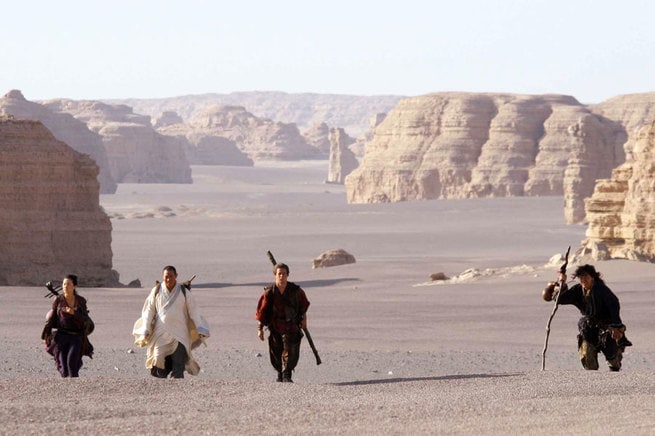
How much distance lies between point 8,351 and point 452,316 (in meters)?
7.65

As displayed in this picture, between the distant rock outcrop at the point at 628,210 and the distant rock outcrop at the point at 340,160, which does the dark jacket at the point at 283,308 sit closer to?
the distant rock outcrop at the point at 628,210

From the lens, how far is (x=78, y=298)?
12.4 meters

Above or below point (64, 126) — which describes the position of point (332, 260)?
above

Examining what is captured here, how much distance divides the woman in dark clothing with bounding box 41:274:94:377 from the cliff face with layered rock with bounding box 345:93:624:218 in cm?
5684

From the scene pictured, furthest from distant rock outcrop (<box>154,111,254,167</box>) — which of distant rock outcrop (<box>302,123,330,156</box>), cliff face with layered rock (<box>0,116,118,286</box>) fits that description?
cliff face with layered rock (<box>0,116,118,286</box>)

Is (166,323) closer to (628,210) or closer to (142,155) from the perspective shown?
(628,210)

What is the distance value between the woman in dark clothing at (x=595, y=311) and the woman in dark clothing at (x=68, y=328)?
12.9 ft

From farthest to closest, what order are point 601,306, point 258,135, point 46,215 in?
point 258,135
point 46,215
point 601,306

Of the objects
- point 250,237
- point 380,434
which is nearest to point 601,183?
point 380,434

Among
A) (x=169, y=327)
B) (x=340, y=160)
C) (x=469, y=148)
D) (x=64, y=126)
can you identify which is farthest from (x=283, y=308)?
(x=340, y=160)

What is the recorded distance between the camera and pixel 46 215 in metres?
27.9

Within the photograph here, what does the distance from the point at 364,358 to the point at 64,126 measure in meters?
77.7

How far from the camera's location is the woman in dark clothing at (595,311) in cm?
1212

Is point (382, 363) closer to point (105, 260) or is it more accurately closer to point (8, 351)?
point (8, 351)
